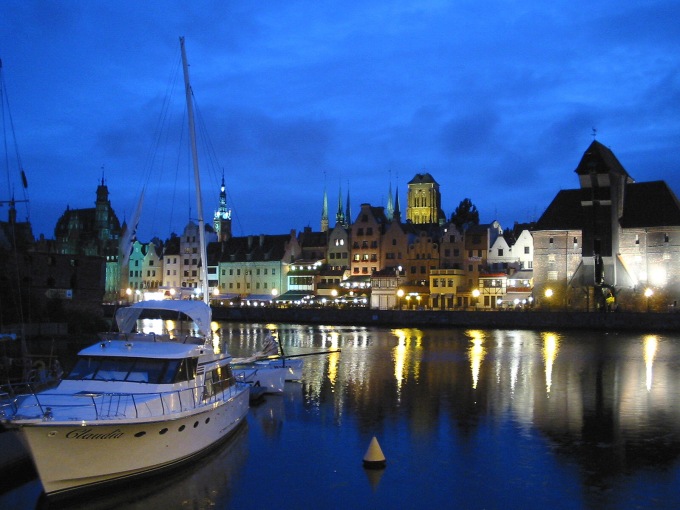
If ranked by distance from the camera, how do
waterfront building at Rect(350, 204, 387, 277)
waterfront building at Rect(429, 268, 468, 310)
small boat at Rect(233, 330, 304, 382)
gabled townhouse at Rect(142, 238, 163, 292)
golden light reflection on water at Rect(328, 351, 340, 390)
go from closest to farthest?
small boat at Rect(233, 330, 304, 382), golden light reflection on water at Rect(328, 351, 340, 390), waterfront building at Rect(429, 268, 468, 310), waterfront building at Rect(350, 204, 387, 277), gabled townhouse at Rect(142, 238, 163, 292)

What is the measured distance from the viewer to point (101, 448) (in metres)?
16.7

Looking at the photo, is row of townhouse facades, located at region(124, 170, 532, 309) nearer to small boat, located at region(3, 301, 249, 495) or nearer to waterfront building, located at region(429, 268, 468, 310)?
waterfront building, located at region(429, 268, 468, 310)

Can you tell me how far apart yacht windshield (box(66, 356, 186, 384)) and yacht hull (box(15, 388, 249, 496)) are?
56.1 inches

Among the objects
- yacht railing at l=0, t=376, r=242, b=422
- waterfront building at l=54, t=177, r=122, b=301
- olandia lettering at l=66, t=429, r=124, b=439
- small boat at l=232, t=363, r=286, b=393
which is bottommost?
small boat at l=232, t=363, r=286, b=393

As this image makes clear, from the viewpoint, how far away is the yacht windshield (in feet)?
64.0

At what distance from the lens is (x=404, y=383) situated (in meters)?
36.8

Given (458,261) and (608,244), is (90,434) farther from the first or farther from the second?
(458,261)

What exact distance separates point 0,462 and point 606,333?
6327 cm

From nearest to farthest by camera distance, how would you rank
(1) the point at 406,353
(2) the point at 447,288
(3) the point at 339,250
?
(1) the point at 406,353
(2) the point at 447,288
(3) the point at 339,250

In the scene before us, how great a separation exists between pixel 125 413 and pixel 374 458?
745cm

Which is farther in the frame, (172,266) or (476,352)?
(172,266)

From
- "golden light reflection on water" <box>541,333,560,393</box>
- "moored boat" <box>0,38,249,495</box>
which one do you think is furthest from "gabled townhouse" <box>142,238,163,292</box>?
"moored boat" <box>0,38,249,495</box>

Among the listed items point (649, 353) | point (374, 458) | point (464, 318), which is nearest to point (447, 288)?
point (464, 318)

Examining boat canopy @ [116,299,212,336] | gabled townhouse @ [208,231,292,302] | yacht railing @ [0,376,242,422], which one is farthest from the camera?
gabled townhouse @ [208,231,292,302]
